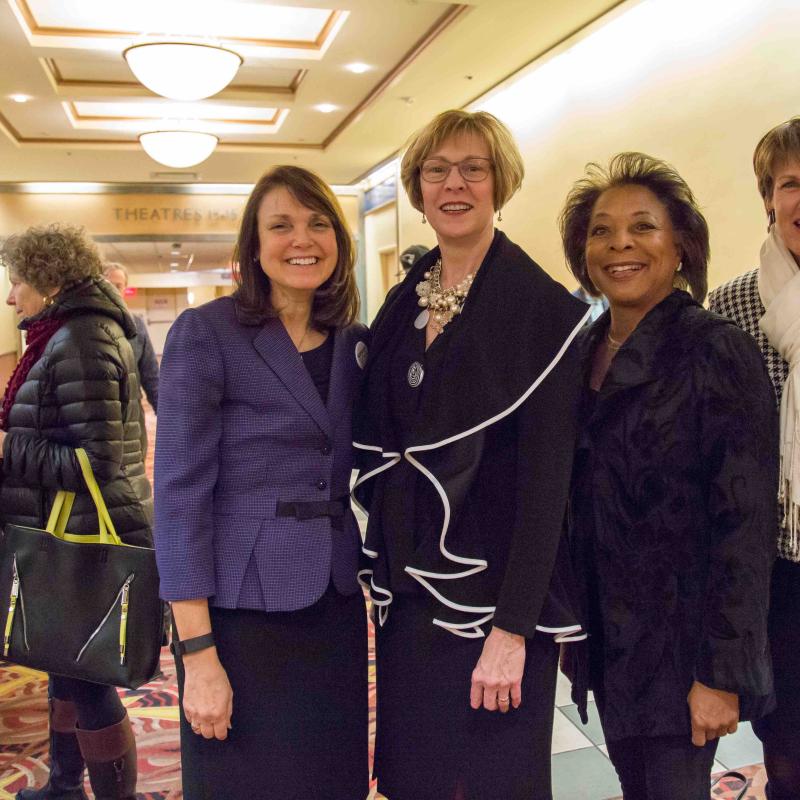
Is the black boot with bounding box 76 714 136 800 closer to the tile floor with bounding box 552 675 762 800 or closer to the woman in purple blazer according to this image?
the woman in purple blazer

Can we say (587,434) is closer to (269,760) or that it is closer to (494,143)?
(494,143)

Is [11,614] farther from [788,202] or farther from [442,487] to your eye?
[788,202]

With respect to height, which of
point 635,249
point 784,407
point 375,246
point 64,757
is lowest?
point 64,757

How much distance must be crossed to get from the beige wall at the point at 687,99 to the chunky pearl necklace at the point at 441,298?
10.5ft

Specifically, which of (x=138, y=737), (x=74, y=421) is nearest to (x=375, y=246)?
(x=138, y=737)

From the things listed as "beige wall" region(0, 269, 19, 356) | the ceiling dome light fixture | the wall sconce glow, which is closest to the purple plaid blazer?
the ceiling dome light fixture

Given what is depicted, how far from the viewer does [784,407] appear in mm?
1657

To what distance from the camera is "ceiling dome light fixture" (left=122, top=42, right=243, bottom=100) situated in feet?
18.2

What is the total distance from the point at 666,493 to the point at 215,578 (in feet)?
2.96

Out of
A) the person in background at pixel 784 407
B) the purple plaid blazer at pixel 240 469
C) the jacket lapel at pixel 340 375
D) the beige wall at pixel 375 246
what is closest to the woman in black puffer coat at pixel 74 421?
the purple plaid blazer at pixel 240 469

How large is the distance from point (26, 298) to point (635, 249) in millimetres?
1838

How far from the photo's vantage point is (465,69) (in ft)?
22.4

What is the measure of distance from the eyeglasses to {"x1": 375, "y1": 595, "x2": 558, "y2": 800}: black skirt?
86 cm

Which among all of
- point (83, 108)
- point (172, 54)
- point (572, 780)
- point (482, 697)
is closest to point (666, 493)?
point (482, 697)
